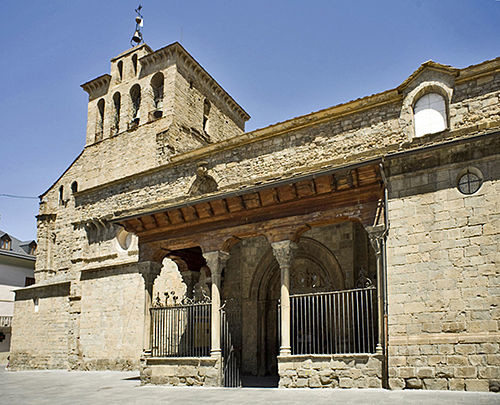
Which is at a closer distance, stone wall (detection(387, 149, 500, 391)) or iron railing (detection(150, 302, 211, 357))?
stone wall (detection(387, 149, 500, 391))

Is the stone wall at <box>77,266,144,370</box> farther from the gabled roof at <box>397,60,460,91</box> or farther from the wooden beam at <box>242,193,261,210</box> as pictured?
the gabled roof at <box>397,60,460,91</box>

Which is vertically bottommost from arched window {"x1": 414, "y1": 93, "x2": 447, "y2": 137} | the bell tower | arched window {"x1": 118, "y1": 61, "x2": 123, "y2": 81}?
arched window {"x1": 414, "y1": 93, "x2": 447, "y2": 137}

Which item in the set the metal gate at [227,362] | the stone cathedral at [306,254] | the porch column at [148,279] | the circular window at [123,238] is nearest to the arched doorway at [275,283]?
the stone cathedral at [306,254]

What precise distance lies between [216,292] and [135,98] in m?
15.7

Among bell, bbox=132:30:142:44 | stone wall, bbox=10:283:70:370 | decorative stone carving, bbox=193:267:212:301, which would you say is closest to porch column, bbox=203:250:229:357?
decorative stone carving, bbox=193:267:212:301

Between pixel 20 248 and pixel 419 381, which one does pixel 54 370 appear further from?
pixel 20 248

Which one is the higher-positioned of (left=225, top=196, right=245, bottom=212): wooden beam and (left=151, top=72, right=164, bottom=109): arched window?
(left=151, top=72, right=164, bottom=109): arched window

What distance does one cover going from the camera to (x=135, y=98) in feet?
78.2

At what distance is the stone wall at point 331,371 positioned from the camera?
27.3 feet

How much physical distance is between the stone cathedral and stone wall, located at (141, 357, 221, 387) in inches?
1.2

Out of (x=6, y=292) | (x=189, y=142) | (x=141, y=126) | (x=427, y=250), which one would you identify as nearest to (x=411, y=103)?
(x=427, y=250)

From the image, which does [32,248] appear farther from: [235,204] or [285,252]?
[285,252]

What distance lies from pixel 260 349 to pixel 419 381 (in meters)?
5.94

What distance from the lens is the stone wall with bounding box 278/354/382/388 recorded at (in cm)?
834
